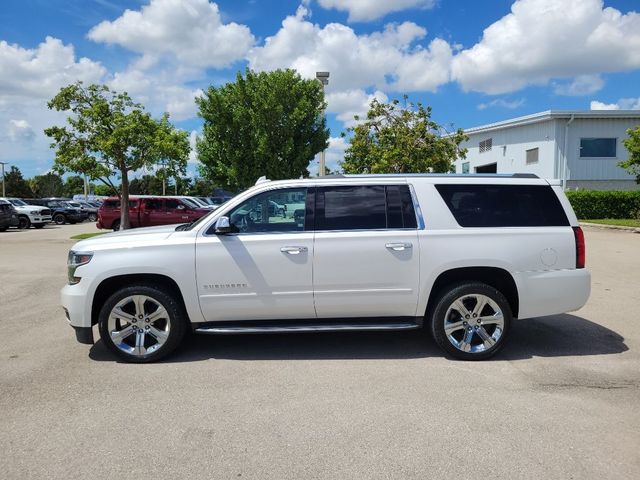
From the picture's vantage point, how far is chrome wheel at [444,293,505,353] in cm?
517

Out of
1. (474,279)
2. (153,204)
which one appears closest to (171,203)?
(153,204)

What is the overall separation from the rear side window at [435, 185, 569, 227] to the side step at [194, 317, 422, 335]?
46.0 inches

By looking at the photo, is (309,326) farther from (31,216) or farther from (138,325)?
(31,216)

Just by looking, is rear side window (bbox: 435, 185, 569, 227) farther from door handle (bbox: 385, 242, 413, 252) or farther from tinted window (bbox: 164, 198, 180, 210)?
tinted window (bbox: 164, 198, 180, 210)

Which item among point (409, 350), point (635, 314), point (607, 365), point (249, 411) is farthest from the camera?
point (635, 314)

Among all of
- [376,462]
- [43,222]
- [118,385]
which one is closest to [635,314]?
[376,462]

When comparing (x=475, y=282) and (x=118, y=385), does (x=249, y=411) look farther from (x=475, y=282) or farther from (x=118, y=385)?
(x=475, y=282)

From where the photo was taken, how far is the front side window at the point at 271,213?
5203mm

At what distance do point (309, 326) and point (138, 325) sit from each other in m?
1.67

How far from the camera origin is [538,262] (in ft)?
17.1

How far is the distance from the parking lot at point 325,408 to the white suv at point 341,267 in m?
0.40

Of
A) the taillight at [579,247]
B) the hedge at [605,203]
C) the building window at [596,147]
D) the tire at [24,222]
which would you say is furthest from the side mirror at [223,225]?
the building window at [596,147]

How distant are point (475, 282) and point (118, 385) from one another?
348 cm

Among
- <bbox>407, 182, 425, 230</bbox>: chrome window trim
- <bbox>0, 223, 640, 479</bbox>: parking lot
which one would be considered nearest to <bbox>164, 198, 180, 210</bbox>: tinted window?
<bbox>0, 223, 640, 479</bbox>: parking lot
